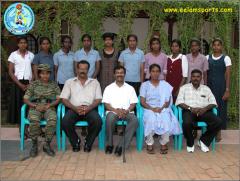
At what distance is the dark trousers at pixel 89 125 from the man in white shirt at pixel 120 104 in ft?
0.58

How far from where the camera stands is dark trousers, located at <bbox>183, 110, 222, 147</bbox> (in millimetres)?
6359

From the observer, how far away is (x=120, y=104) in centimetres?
652

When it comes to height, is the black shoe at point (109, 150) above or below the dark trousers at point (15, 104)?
below

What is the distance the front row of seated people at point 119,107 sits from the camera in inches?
247

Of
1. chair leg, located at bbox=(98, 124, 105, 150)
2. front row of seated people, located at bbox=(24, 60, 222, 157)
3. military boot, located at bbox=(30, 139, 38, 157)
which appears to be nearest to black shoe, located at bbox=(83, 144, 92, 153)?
front row of seated people, located at bbox=(24, 60, 222, 157)

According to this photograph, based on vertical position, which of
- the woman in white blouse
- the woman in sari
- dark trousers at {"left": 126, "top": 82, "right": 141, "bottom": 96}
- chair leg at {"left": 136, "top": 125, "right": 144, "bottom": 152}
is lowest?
chair leg at {"left": 136, "top": 125, "right": 144, "bottom": 152}

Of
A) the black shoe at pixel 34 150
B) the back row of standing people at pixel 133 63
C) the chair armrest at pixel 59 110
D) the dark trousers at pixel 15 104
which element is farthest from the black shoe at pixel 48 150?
the dark trousers at pixel 15 104

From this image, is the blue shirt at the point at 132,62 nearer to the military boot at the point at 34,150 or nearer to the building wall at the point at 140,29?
the building wall at the point at 140,29

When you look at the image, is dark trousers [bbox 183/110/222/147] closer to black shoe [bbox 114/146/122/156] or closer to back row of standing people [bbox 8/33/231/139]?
back row of standing people [bbox 8/33/231/139]

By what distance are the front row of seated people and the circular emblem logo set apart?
7.15 ft

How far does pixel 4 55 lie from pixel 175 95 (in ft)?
12.5

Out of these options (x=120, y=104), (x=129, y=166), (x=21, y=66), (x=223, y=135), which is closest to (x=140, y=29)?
(x=223, y=135)

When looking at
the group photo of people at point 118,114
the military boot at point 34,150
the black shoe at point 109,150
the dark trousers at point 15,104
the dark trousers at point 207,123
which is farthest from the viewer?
the dark trousers at point 15,104

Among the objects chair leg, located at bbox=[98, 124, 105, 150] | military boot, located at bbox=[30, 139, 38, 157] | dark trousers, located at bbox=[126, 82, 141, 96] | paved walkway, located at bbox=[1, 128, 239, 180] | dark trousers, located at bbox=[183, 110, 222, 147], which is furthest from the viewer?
dark trousers, located at bbox=[126, 82, 141, 96]
